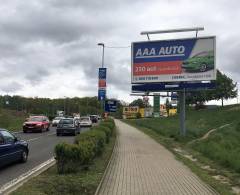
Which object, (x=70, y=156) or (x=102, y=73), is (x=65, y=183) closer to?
(x=70, y=156)

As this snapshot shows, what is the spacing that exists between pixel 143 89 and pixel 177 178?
2253 centimetres

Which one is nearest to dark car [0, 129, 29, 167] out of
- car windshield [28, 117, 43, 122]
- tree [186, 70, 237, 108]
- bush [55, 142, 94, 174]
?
bush [55, 142, 94, 174]

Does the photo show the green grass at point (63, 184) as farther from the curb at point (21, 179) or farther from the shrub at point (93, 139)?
the shrub at point (93, 139)

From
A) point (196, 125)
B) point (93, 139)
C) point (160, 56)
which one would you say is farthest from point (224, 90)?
point (93, 139)

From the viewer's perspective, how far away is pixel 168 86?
3441cm

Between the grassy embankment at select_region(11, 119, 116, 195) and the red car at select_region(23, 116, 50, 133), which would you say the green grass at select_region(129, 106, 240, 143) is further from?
the grassy embankment at select_region(11, 119, 116, 195)

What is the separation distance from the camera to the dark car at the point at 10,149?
1501cm

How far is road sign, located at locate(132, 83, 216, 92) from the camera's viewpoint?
3366cm

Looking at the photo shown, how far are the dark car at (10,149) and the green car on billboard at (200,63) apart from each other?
18473 mm

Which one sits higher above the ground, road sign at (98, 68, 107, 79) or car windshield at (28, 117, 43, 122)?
road sign at (98, 68, 107, 79)

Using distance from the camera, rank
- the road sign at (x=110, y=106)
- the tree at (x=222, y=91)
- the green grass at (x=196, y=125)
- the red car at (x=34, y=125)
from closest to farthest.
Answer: the green grass at (x=196, y=125)
the red car at (x=34, y=125)
the road sign at (x=110, y=106)
the tree at (x=222, y=91)

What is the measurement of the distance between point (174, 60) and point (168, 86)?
190 cm

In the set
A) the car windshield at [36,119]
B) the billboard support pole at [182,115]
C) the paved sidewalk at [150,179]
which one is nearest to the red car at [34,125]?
the car windshield at [36,119]

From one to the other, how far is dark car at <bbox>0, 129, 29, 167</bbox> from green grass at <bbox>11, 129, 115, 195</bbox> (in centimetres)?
182
